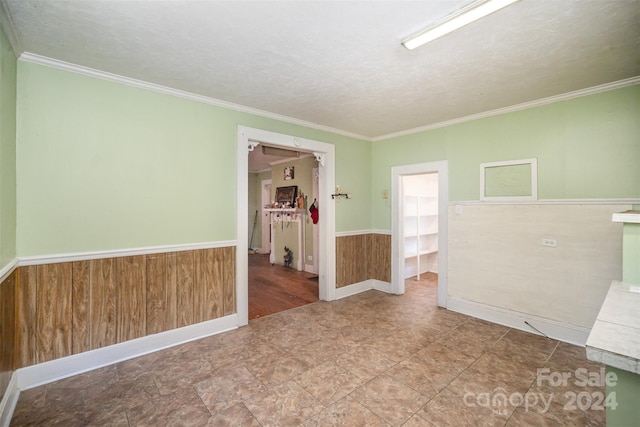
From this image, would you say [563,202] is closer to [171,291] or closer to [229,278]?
[229,278]

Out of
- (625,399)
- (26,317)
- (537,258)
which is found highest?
(537,258)

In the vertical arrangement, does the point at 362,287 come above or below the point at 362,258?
below

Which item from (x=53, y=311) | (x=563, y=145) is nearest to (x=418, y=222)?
(x=563, y=145)

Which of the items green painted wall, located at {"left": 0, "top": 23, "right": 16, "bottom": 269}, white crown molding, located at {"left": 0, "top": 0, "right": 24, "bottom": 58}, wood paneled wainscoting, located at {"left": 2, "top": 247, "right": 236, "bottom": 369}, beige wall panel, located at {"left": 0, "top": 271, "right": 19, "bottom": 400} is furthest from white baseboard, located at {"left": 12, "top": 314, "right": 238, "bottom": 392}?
white crown molding, located at {"left": 0, "top": 0, "right": 24, "bottom": 58}

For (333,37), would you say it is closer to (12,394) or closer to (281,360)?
(281,360)

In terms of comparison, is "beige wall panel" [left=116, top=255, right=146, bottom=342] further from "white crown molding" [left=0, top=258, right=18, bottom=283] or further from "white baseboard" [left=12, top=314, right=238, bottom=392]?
"white crown molding" [left=0, top=258, right=18, bottom=283]

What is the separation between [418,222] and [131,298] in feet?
15.4

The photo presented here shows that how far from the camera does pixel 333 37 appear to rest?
1.87m

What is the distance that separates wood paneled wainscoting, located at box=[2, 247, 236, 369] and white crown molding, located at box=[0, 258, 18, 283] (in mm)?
81

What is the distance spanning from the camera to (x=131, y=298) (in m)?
2.50

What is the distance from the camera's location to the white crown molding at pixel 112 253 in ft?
6.95

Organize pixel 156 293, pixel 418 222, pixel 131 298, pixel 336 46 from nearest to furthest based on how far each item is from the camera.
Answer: pixel 336 46, pixel 131 298, pixel 156 293, pixel 418 222

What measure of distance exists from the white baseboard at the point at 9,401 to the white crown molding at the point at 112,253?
0.83 meters

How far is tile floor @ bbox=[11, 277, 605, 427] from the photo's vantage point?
5.87 feet
